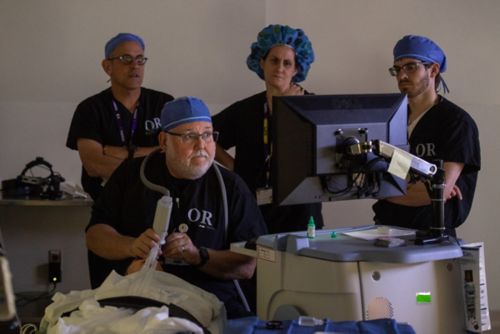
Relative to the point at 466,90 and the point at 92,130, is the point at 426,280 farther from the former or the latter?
the point at 466,90

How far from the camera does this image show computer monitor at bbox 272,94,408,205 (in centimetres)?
187

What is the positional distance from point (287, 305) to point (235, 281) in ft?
1.53

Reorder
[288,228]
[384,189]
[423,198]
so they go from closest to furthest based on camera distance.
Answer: [384,189] → [423,198] → [288,228]

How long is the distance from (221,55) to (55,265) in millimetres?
1573

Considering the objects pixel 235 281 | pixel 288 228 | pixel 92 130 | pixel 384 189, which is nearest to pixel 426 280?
pixel 384 189

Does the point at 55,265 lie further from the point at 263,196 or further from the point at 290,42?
the point at 290,42

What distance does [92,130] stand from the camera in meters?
3.25

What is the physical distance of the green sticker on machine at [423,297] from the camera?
1858mm

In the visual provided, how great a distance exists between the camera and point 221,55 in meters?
4.09

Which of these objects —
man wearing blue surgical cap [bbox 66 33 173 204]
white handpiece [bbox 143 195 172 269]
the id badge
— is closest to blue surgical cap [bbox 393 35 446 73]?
the id badge

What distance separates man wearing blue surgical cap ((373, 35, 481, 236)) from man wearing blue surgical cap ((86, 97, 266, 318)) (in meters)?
0.70

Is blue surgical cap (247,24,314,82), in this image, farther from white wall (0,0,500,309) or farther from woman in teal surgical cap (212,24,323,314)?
white wall (0,0,500,309)

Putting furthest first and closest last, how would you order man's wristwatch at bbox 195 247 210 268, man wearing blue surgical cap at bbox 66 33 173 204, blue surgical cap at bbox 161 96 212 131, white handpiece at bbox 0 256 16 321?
man wearing blue surgical cap at bbox 66 33 173 204
blue surgical cap at bbox 161 96 212 131
man's wristwatch at bbox 195 247 210 268
white handpiece at bbox 0 256 16 321

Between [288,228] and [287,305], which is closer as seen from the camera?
[287,305]
